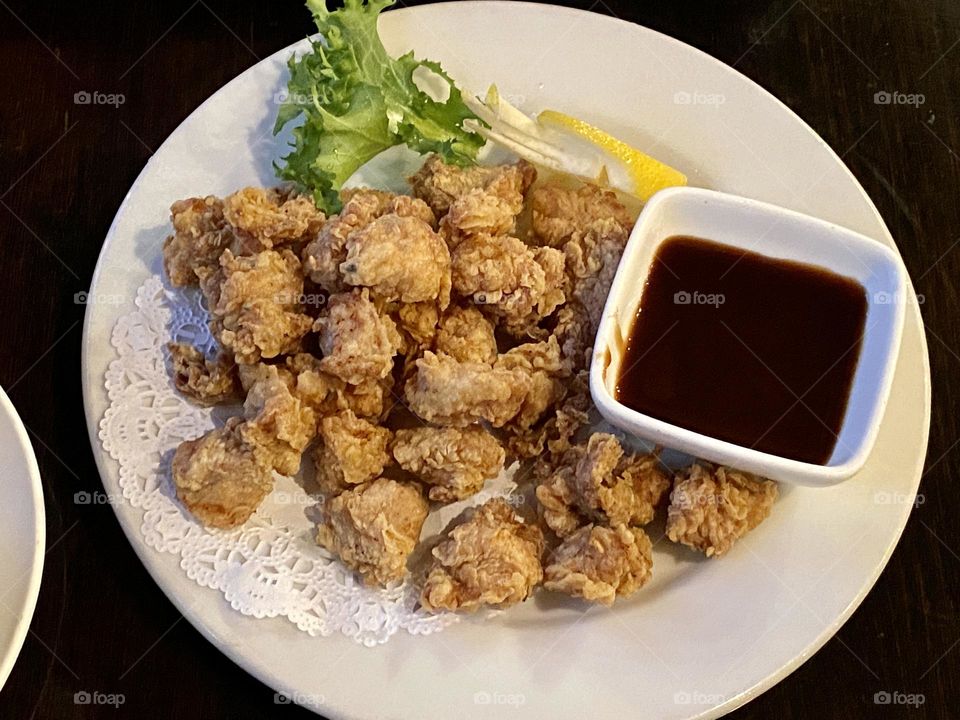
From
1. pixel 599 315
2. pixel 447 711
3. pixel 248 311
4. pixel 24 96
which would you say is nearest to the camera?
pixel 447 711

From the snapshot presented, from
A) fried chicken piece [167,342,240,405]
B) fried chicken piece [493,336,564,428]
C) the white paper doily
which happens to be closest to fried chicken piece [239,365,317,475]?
fried chicken piece [167,342,240,405]

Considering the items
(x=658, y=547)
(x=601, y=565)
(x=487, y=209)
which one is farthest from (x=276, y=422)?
(x=658, y=547)

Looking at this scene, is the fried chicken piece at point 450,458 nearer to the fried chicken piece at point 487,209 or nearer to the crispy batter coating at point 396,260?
the crispy batter coating at point 396,260

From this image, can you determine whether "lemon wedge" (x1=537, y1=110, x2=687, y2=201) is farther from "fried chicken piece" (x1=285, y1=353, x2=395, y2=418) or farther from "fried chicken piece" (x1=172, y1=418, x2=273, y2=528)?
"fried chicken piece" (x1=172, y1=418, x2=273, y2=528)

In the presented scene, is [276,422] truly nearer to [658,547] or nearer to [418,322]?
[418,322]

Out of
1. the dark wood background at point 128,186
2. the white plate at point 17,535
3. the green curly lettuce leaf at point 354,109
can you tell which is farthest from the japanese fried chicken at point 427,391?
the dark wood background at point 128,186

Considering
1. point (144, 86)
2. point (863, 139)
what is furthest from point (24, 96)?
point (863, 139)

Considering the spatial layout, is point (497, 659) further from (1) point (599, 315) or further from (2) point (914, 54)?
(2) point (914, 54)
